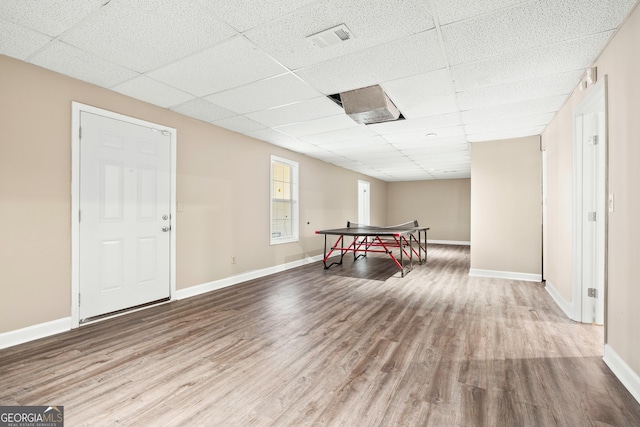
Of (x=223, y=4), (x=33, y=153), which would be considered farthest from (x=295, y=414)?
(x=33, y=153)

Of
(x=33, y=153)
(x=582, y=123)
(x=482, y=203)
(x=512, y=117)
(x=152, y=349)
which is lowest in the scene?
(x=152, y=349)

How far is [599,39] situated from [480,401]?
2.58 m

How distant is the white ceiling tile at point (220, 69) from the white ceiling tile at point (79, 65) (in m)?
0.32

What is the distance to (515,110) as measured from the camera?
349 centimetres

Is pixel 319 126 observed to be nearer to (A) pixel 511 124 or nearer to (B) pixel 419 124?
(B) pixel 419 124

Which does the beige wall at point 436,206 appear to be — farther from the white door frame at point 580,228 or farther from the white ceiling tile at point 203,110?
the white ceiling tile at point 203,110

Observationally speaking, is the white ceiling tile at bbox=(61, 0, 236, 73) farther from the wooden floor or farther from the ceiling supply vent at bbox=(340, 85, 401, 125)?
the wooden floor

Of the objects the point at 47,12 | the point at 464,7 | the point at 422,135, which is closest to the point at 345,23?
the point at 464,7

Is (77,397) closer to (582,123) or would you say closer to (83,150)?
(83,150)

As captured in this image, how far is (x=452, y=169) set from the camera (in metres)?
8.28

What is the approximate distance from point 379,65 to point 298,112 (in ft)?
A: 4.57

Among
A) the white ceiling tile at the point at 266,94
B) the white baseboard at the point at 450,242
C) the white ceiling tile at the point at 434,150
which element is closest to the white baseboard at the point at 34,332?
the white ceiling tile at the point at 266,94

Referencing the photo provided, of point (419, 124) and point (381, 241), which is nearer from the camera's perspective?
point (419, 124)

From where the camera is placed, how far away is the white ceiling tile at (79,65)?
229cm
